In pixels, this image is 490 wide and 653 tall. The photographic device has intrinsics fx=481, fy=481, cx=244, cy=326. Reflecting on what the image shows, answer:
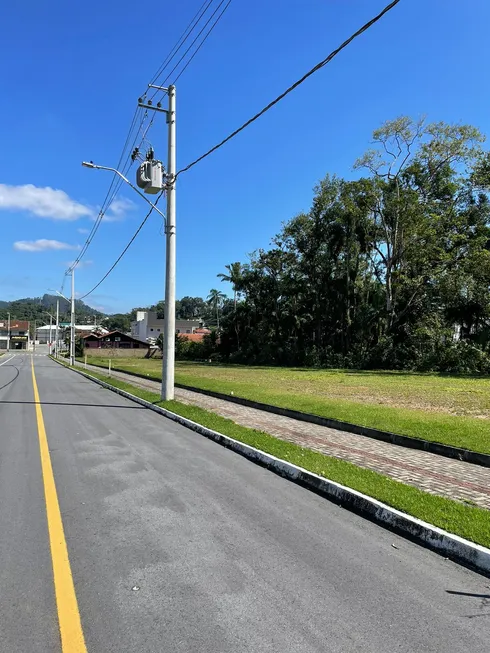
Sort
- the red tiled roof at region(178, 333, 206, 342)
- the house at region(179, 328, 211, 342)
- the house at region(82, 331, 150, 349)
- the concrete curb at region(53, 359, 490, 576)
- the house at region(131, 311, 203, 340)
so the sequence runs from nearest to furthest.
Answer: the concrete curb at region(53, 359, 490, 576), the red tiled roof at region(178, 333, 206, 342), the house at region(179, 328, 211, 342), the house at region(82, 331, 150, 349), the house at region(131, 311, 203, 340)

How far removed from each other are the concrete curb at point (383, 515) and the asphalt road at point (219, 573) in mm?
171

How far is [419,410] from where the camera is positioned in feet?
45.4

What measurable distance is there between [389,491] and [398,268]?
39.1 meters

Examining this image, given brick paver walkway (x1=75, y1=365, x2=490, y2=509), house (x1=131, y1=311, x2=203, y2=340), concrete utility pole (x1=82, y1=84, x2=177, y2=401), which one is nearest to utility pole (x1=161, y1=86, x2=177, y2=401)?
concrete utility pole (x1=82, y1=84, x2=177, y2=401)

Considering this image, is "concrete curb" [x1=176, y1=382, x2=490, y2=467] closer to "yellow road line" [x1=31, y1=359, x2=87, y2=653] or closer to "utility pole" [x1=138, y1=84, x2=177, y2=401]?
"utility pole" [x1=138, y1=84, x2=177, y2=401]

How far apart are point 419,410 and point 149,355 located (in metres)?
68.7

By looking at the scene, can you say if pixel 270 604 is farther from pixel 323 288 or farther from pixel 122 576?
pixel 323 288

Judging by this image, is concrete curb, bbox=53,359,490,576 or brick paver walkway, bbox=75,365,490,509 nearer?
concrete curb, bbox=53,359,490,576

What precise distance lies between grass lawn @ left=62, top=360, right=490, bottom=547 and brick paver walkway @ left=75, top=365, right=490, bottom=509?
0.46m

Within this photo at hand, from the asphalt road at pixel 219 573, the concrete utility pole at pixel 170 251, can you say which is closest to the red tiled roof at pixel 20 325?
the concrete utility pole at pixel 170 251

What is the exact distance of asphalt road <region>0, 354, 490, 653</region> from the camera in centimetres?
310

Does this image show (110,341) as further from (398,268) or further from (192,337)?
(398,268)

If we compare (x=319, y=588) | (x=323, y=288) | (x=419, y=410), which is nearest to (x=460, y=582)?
(x=319, y=588)

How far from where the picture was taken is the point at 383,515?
5.35m
